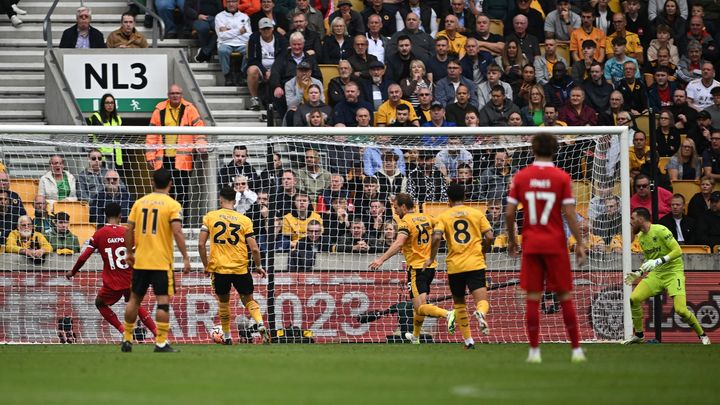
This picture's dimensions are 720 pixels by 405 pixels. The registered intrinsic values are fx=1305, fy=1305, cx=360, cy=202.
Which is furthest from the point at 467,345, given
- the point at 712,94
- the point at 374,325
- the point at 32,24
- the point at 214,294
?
the point at 32,24

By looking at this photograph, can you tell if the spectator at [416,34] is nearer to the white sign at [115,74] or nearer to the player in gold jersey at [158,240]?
the white sign at [115,74]

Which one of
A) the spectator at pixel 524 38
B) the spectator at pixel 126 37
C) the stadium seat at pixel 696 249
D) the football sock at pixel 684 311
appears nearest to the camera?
the football sock at pixel 684 311

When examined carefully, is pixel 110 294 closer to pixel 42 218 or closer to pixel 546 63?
pixel 42 218

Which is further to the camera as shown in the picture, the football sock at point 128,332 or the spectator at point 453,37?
the spectator at point 453,37

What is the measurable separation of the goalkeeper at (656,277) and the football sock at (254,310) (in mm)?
5010

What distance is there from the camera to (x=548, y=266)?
480 inches

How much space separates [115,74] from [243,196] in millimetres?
4303

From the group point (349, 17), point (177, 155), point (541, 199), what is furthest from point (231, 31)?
point (541, 199)

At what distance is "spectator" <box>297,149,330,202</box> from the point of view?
18641 millimetres

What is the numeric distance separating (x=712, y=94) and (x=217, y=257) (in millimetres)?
10886

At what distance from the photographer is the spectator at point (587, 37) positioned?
78.2 ft

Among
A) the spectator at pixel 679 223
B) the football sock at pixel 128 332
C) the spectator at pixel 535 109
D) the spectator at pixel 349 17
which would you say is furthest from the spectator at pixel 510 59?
the football sock at pixel 128 332

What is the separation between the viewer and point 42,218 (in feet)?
59.3

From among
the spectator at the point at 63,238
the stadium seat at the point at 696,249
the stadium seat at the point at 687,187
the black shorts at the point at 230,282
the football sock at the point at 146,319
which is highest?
the stadium seat at the point at 687,187
